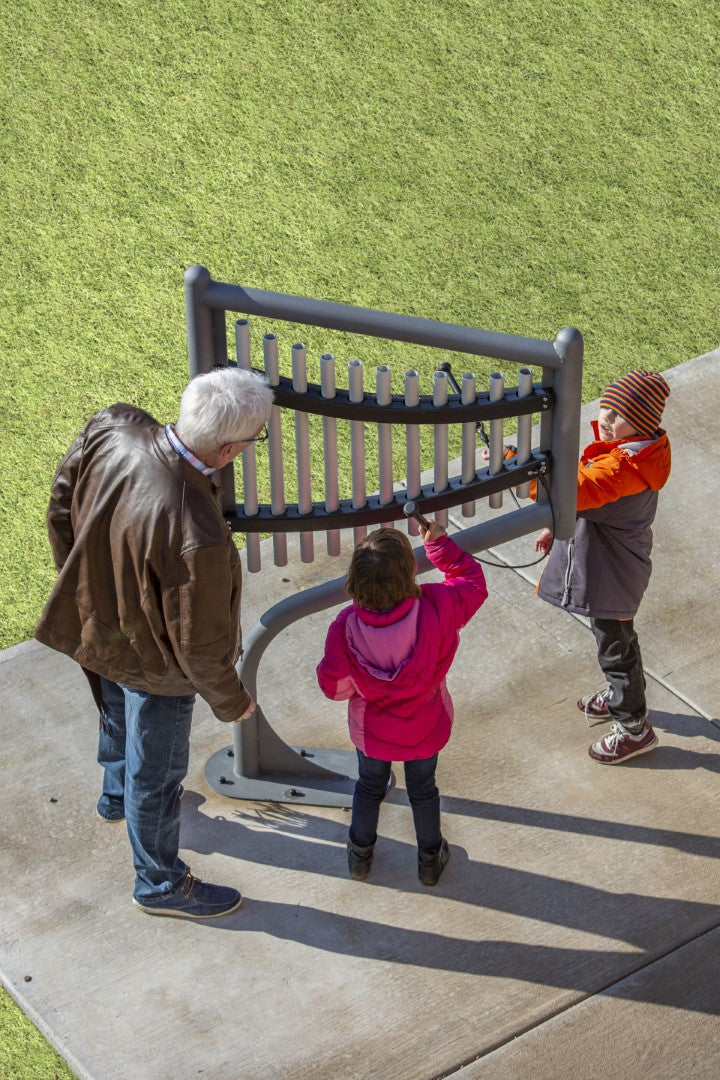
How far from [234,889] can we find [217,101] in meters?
4.98

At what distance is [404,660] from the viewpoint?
393 centimetres

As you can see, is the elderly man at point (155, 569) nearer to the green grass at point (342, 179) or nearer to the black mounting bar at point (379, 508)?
the black mounting bar at point (379, 508)

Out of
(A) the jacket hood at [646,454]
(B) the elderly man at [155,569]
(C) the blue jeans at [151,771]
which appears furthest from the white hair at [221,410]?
(A) the jacket hood at [646,454]

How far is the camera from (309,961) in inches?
167

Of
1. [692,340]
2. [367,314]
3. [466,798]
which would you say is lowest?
[466,798]

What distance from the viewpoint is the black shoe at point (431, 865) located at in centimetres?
440

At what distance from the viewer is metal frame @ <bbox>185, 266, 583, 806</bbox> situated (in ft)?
12.7

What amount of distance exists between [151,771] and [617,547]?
A: 1.60m

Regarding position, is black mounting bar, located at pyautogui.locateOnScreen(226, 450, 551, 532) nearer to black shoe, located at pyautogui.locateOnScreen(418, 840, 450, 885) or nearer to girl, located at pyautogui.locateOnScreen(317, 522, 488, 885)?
girl, located at pyautogui.locateOnScreen(317, 522, 488, 885)

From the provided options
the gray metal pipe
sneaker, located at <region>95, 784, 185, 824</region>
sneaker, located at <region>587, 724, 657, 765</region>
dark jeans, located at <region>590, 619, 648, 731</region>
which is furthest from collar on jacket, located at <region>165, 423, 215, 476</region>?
sneaker, located at <region>587, 724, 657, 765</region>

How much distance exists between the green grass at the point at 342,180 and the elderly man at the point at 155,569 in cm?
187

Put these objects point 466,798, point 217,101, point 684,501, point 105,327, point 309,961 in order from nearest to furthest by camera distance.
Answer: point 309,961
point 466,798
point 684,501
point 105,327
point 217,101

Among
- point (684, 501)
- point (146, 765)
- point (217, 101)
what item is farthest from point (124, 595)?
point (217, 101)

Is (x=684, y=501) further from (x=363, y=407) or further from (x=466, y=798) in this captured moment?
(x=363, y=407)
